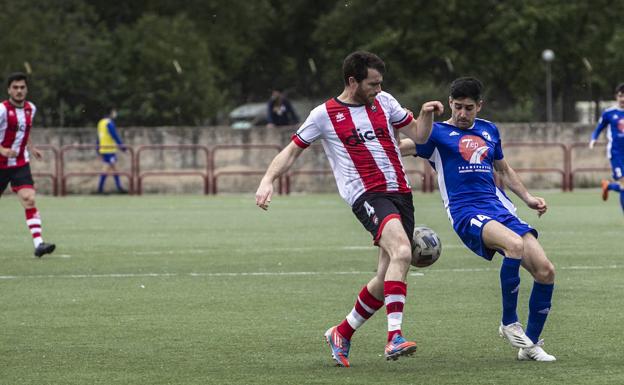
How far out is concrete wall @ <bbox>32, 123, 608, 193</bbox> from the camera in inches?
1304

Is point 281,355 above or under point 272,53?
under

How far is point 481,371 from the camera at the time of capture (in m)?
7.88

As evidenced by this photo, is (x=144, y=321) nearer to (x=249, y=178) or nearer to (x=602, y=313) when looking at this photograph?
(x=602, y=313)

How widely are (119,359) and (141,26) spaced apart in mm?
42103

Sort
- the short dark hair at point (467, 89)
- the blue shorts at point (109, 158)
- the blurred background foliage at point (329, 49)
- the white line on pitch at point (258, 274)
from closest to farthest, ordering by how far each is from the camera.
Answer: the short dark hair at point (467, 89), the white line on pitch at point (258, 274), the blue shorts at point (109, 158), the blurred background foliage at point (329, 49)

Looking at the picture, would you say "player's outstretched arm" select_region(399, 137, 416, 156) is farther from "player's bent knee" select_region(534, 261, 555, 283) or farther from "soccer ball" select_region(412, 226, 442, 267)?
"player's bent knee" select_region(534, 261, 555, 283)

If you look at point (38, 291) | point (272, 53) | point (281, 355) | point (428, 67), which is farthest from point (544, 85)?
point (281, 355)

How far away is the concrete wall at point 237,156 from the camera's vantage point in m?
33.1

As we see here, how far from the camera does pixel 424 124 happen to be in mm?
8742

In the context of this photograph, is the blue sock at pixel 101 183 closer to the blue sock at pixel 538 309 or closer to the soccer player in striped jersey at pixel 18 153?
the soccer player in striped jersey at pixel 18 153

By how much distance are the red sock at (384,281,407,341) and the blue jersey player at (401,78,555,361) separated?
0.76 m

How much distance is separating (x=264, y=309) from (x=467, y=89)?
114 inches

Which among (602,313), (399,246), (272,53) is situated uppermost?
(272,53)

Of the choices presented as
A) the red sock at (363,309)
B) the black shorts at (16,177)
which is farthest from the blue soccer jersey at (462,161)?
the black shorts at (16,177)
